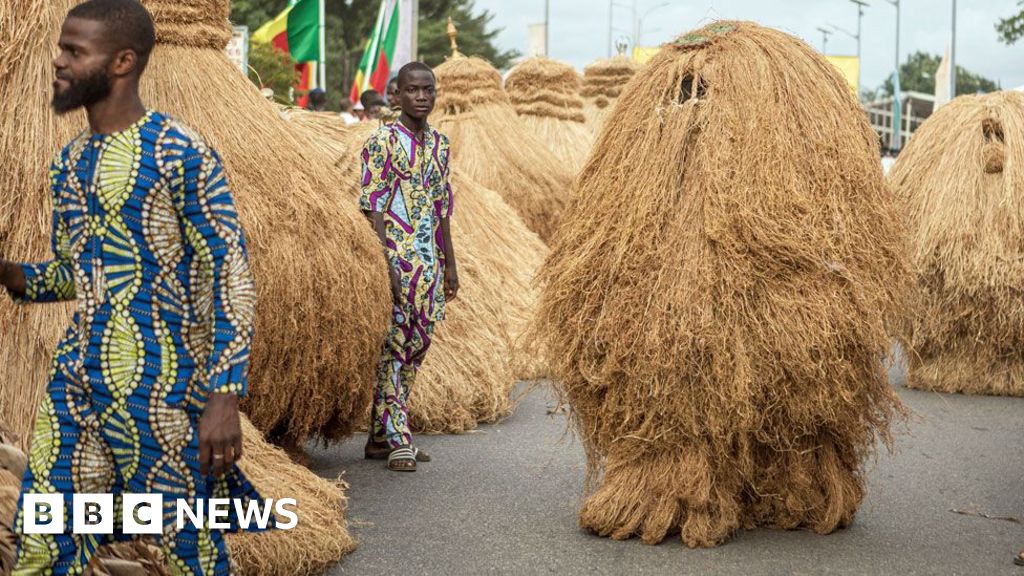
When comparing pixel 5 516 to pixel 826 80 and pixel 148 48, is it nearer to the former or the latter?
pixel 148 48

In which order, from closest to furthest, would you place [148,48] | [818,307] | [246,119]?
[148,48]
[818,307]
[246,119]

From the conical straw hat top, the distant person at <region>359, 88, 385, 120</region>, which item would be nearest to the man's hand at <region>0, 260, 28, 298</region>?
the conical straw hat top

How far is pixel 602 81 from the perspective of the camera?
67.0ft

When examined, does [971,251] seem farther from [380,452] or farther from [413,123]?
[380,452]

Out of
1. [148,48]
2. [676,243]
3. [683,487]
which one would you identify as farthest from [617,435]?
[148,48]

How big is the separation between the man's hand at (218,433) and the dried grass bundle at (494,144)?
1126 centimetres

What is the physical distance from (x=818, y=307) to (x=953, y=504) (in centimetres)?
176

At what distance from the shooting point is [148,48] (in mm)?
3637

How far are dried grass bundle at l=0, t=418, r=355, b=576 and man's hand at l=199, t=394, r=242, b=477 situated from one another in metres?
0.98

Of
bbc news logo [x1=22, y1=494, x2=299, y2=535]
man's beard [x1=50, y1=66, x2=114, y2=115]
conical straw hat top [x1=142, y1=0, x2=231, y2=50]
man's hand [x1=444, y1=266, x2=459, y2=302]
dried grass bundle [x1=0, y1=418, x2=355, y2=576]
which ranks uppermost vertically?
conical straw hat top [x1=142, y1=0, x2=231, y2=50]

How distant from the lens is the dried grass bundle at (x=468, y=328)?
8430 mm

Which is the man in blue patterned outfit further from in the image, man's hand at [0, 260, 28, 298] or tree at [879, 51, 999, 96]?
tree at [879, 51, 999, 96]

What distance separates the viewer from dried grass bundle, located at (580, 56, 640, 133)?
20141mm

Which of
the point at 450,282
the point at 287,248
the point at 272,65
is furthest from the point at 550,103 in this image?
the point at 287,248
